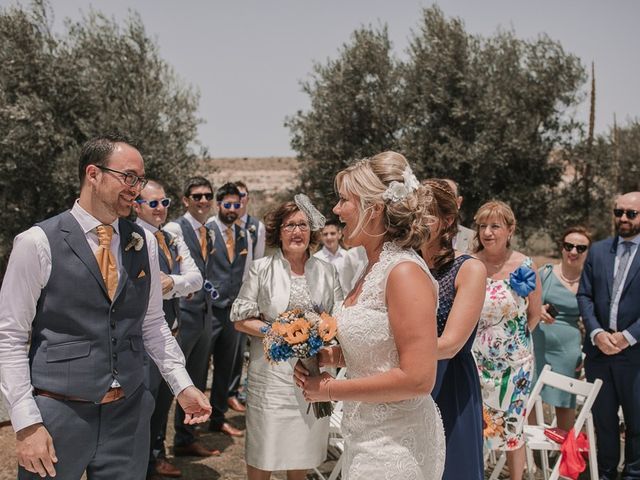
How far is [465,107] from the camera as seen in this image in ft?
54.2

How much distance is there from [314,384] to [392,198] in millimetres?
792

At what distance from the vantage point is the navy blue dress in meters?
2.89

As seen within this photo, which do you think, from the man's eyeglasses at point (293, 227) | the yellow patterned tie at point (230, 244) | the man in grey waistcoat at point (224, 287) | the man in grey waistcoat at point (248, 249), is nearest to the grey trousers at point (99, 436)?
the man's eyeglasses at point (293, 227)

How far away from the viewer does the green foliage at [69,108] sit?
1395 cm

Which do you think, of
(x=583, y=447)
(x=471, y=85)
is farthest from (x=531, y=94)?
(x=583, y=447)

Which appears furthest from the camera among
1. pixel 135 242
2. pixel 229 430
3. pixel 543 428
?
pixel 229 430

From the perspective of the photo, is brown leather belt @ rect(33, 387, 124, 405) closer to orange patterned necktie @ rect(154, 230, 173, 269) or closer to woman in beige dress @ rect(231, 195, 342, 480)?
woman in beige dress @ rect(231, 195, 342, 480)

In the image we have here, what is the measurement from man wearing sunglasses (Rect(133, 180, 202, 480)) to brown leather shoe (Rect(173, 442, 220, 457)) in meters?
0.43

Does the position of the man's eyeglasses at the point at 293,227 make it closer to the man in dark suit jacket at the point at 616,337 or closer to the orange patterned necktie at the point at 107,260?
the orange patterned necktie at the point at 107,260

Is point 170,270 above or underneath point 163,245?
underneath

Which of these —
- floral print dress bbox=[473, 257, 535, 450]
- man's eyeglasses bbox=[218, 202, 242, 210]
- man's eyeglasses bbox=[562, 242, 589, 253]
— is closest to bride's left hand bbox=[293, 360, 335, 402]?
floral print dress bbox=[473, 257, 535, 450]

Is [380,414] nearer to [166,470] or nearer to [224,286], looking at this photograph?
[166,470]

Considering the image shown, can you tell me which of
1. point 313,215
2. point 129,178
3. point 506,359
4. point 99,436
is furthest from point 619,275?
point 99,436

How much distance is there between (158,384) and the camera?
4.66 m
